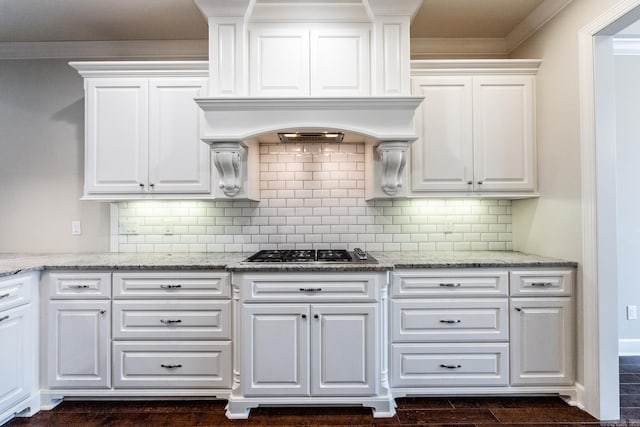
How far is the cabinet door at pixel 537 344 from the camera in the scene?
238 centimetres

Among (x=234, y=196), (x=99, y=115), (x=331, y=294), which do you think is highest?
(x=99, y=115)

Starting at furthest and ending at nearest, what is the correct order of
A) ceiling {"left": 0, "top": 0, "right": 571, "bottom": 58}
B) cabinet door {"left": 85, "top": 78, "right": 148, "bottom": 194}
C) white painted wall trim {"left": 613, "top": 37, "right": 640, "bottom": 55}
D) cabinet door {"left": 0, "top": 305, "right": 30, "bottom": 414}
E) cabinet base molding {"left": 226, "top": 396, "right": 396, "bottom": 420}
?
white painted wall trim {"left": 613, "top": 37, "right": 640, "bottom": 55}
cabinet door {"left": 85, "top": 78, "right": 148, "bottom": 194}
ceiling {"left": 0, "top": 0, "right": 571, "bottom": 58}
cabinet base molding {"left": 226, "top": 396, "right": 396, "bottom": 420}
cabinet door {"left": 0, "top": 305, "right": 30, "bottom": 414}

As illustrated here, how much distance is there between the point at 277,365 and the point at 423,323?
960mm

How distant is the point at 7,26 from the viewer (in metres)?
2.78

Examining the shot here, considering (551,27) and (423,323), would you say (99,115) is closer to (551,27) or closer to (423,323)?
(423,323)

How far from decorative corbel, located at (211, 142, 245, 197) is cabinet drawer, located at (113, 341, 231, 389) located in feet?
3.39

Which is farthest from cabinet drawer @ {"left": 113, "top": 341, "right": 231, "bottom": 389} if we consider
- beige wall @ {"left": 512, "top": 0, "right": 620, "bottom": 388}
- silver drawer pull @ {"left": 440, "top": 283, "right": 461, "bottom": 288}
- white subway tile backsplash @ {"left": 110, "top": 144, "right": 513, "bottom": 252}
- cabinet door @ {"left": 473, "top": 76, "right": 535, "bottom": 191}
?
beige wall @ {"left": 512, "top": 0, "right": 620, "bottom": 388}

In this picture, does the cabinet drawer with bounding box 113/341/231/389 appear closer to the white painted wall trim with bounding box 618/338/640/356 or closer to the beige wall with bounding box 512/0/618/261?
the beige wall with bounding box 512/0/618/261

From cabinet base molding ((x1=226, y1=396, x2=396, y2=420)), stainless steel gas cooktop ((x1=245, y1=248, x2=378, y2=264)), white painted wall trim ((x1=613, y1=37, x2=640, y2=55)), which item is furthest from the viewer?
white painted wall trim ((x1=613, y1=37, x2=640, y2=55))

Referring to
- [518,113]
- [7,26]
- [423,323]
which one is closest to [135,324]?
[423,323]

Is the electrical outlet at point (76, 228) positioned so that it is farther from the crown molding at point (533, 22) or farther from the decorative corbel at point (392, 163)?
the crown molding at point (533, 22)

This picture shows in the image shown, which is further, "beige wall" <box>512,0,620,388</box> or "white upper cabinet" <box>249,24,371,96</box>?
"white upper cabinet" <box>249,24,371,96</box>

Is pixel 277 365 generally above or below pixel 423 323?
below

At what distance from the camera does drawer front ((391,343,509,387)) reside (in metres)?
2.39
